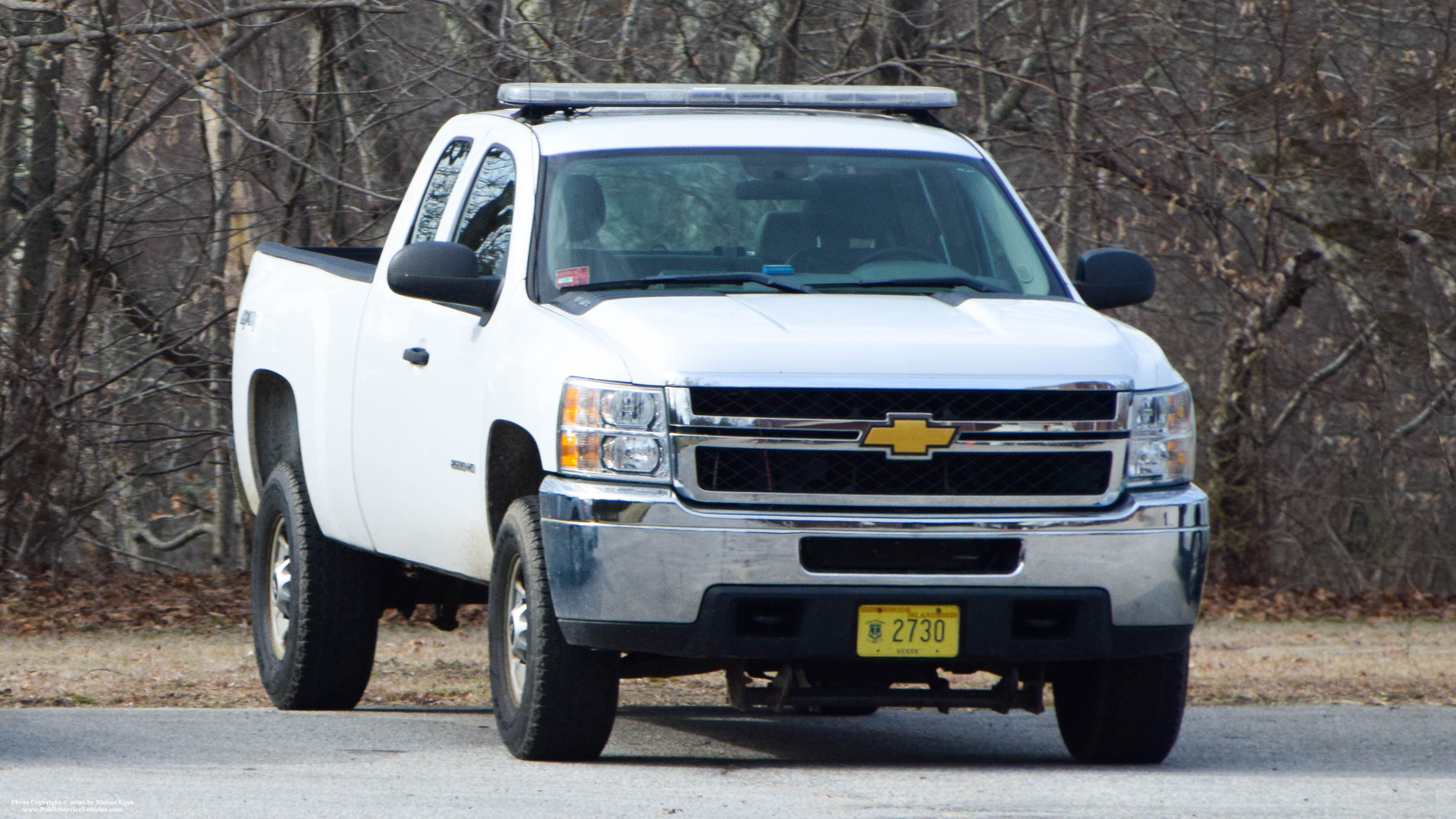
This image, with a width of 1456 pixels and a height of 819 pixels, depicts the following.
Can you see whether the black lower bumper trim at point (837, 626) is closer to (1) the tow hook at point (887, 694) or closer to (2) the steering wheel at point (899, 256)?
(1) the tow hook at point (887, 694)

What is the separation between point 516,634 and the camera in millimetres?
6566

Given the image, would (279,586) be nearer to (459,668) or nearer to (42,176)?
(459,668)

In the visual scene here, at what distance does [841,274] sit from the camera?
274 inches

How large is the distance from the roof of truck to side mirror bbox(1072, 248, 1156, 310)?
68cm

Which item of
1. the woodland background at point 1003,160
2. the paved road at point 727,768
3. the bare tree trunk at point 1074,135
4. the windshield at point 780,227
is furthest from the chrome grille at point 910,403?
the bare tree trunk at point 1074,135

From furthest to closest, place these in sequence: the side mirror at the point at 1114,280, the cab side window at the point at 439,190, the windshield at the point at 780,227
→ 1. the cab side window at the point at 439,190
2. the side mirror at the point at 1114,280
3. the windshield at the point at 780,227

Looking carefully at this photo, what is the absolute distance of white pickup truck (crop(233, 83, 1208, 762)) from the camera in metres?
5.96

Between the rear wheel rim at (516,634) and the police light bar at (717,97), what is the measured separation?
186 centimetres

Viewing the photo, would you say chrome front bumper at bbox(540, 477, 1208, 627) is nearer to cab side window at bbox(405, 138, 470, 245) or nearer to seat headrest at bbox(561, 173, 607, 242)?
seat headrest at bbox(561, 173, 607, 242)

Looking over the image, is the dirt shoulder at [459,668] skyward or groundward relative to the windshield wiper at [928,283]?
groundward

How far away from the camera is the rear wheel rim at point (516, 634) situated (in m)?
6.50

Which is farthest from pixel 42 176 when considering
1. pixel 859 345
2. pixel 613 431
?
pixel 859 345

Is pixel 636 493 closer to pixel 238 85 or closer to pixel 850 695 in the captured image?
pixel 850 695

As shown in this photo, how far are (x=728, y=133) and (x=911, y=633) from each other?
2130 mm
